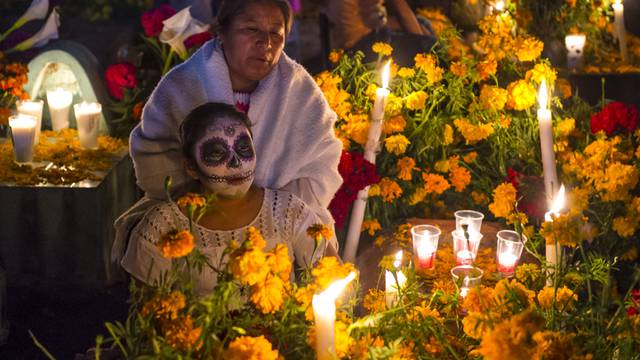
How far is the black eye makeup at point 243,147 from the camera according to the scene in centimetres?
259

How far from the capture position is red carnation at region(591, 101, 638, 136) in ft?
11.7

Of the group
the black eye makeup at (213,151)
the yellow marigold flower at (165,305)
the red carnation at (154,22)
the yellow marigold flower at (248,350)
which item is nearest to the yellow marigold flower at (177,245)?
the yellow marigold flower at (165,305)

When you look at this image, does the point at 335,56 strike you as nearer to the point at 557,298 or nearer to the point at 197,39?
the point at 197,39

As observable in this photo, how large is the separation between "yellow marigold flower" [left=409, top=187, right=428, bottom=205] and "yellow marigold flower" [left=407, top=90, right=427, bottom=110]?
0.37 m

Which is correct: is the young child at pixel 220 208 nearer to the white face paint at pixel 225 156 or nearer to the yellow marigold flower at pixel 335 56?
the white face paint at pixel 225 156

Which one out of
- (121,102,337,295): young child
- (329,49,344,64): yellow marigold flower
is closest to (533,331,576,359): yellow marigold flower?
(121,102,337,295): young child

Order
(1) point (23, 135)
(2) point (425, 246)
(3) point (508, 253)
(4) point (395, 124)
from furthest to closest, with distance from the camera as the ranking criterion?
1. (1) point (23, 135)
2. (4) point (395, 124)
3. (2) point (425, 246)
4. (3) point (508, 253)

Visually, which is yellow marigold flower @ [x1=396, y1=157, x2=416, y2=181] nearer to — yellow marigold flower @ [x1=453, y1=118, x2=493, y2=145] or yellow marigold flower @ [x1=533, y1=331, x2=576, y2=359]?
yellow marigold flower @ [x1=453, y1=118, x2=493, y2=145]

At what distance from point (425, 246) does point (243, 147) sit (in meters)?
0.87

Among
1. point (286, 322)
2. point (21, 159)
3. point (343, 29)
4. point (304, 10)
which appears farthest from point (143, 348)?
point (304, 10)

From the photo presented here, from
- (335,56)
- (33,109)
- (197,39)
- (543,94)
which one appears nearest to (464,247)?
(543,94)

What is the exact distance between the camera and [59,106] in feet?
16.2

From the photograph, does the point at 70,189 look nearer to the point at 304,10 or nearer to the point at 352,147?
the point at 352,147

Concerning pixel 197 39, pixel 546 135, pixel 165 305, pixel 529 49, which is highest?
pixel 197 39
